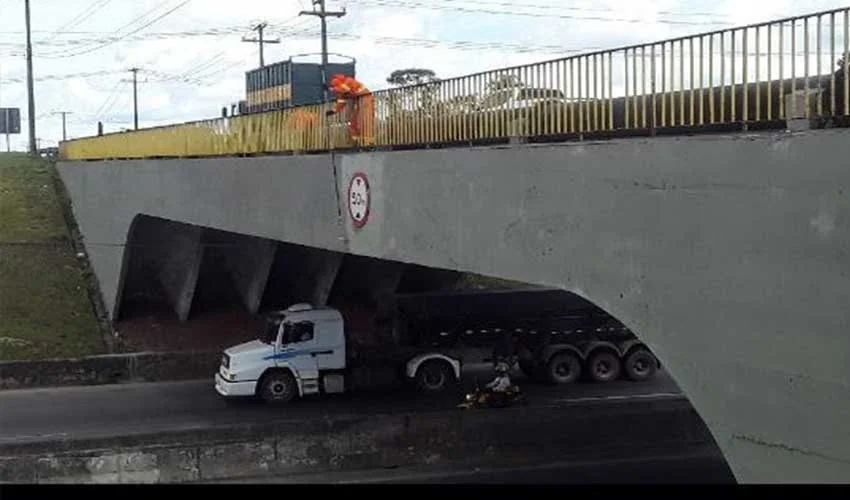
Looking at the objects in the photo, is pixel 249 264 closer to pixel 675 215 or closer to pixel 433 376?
pixel 433 376

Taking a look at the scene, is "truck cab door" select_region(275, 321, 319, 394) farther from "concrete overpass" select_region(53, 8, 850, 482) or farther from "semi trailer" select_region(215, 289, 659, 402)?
"concrete overpass" select_region(53, 8, 850, 482)

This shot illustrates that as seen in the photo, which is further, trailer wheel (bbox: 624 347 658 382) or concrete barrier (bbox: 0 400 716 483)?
trailer wheel (bbox: 624 347 658 382)

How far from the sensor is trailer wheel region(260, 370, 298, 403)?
20.8 m

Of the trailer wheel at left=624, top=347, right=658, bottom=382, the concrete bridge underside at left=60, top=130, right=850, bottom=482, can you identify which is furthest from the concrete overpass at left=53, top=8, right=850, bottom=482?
the trailer wheel at left=624, top=347, right=658, bottom=382

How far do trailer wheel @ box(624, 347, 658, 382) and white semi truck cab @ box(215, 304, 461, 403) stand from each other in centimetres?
621

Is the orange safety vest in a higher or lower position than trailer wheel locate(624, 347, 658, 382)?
higher

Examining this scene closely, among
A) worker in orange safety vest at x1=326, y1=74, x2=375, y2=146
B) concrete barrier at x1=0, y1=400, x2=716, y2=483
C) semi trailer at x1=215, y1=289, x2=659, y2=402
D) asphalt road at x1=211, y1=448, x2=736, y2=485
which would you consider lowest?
asphalt road at x1=211, y1=448, x2=736, y2=485

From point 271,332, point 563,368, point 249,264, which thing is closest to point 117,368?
point 249,264

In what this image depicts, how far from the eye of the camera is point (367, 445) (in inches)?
679

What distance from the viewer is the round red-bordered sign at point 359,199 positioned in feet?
37.8

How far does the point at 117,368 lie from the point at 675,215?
798 inches

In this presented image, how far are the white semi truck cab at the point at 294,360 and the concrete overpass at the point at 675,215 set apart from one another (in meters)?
7.92

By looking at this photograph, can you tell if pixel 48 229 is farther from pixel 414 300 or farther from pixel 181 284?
pixel 414 300

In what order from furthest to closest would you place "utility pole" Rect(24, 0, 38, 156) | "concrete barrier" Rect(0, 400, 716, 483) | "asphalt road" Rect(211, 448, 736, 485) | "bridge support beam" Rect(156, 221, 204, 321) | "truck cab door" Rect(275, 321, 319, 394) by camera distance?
"utility pole" Rect(24, 0, 38, 156) < "bridge support beam" Rect(156, 221, 204, 321) < "truck cab door" Rect(275, 321, 319, 394) < "asphalt road" Rect(211, 448, 736, 485) < "concrete barrier" Rect(0, 400, 716, 483)
